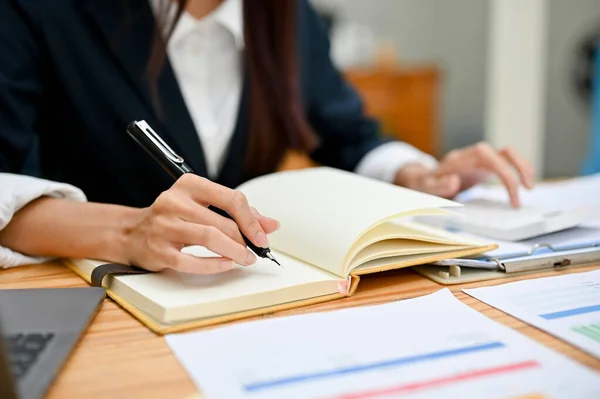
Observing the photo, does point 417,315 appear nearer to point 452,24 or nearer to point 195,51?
point 195,51

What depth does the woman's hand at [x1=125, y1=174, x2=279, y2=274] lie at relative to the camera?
22.8 inches

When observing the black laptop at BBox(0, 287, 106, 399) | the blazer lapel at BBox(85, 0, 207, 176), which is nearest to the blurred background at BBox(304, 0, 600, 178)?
the blazer lapel at BBox(85, 0, 207, 176)

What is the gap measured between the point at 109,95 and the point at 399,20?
325 centimetres

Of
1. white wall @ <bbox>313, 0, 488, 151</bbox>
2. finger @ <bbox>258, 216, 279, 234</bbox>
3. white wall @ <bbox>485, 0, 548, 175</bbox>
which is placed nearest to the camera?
finger @ <bbox>258, 216, 279, 234</bbox>

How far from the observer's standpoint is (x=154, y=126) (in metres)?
1.00

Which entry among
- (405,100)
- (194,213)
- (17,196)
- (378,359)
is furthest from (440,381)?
(405,100)

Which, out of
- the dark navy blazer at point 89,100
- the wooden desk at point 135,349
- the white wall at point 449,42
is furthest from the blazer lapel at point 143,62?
the white wall at point 449,42

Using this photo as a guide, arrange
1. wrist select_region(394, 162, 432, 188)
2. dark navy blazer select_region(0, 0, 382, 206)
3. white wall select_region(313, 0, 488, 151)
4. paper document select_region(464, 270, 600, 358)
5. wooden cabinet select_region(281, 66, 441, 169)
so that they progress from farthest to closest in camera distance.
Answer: white wall select_region(313, 0, 488, 151), wooden cabinet select_region(281, 66, 441, 169), wrist select_region(394, 162, 432, 188), dark navy blazer select_region(0, 0, 382, 206), paper document select_region(464, 270, 600, 358)

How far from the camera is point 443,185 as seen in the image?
0.96 metres

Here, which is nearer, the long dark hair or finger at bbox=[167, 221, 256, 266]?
finger at bbox=[167, 221, 256, 266]

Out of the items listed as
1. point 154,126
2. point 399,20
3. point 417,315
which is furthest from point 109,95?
point 399,20

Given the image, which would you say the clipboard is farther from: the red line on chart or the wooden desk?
the red line on chart

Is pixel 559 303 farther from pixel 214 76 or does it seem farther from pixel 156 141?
pixel 214 76

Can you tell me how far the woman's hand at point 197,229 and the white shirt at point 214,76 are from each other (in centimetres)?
43
